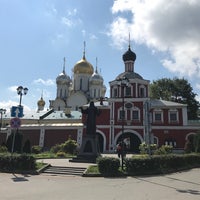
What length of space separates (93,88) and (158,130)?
2452 cm

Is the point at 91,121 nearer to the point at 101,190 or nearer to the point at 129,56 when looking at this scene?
the point at 101,190

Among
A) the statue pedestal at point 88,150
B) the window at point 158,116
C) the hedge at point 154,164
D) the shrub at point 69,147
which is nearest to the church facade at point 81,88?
the window at point 158,116

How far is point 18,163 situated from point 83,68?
146 feet

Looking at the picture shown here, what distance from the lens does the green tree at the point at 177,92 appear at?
1837 inches

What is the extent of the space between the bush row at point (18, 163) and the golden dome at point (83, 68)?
4385cm

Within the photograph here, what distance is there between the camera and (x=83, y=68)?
5722 centimetres

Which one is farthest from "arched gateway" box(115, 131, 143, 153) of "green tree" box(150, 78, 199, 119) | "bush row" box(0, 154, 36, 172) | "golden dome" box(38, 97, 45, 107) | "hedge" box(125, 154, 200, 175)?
"golden dome" box(38, 97, 45, 107)

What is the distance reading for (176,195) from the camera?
877 centimetres

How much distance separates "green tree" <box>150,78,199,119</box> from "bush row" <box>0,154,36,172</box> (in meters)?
37.3

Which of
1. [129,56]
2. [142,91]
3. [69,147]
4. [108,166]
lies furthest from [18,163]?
[129,56]

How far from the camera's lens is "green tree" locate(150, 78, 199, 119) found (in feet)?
153

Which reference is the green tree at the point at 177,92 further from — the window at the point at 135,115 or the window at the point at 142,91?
the window at the point at 135,115

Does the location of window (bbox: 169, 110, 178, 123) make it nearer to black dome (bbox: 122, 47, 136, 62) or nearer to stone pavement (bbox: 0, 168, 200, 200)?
black dome (bbox: 122, 47, 136, 62)

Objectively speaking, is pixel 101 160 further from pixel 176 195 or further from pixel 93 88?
pixel 93 88
